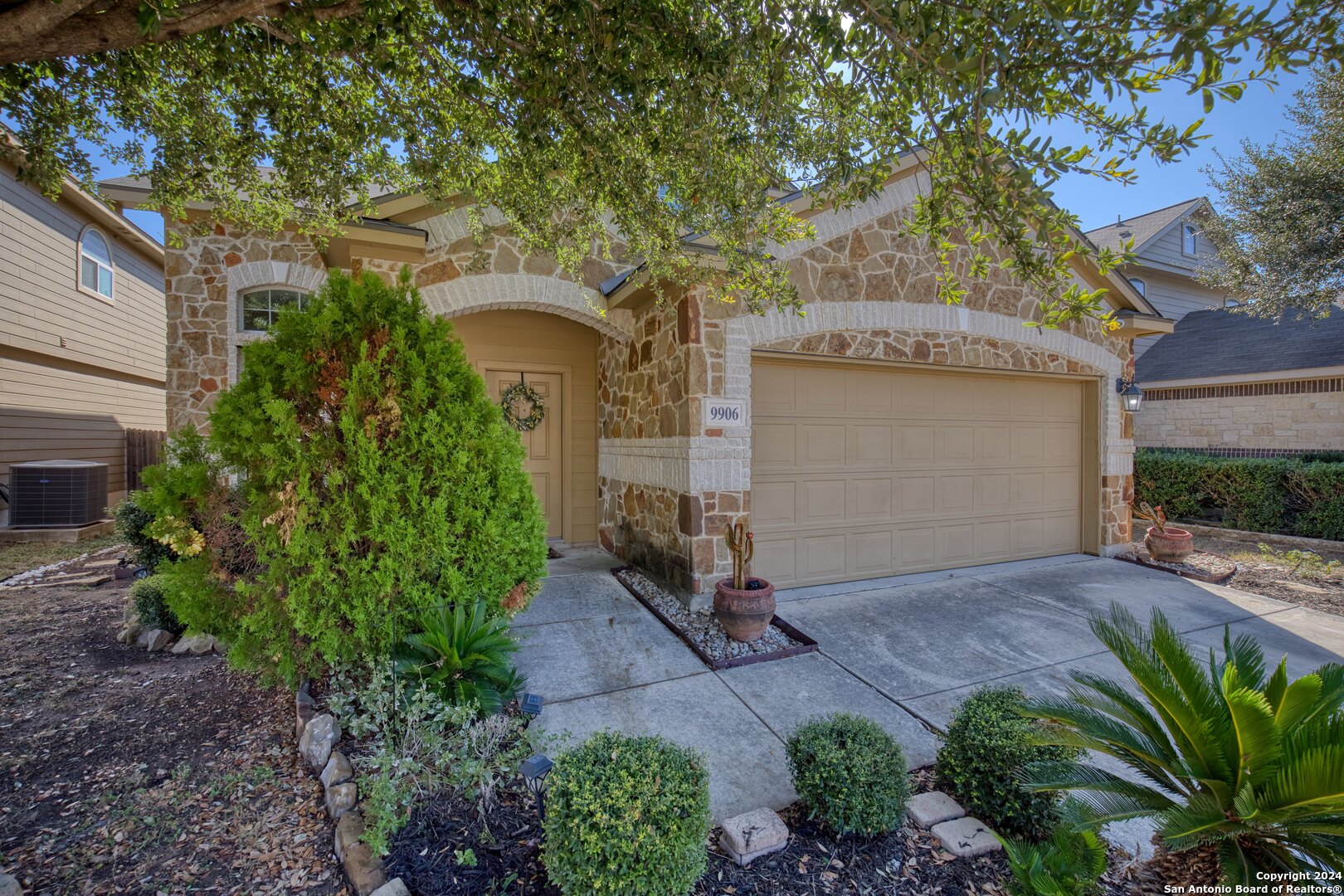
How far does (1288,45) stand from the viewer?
2.10 metres

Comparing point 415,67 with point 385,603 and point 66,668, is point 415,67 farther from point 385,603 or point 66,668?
point 66,668

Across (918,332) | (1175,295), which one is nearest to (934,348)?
(918,332)

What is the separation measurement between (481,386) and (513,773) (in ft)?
6.54

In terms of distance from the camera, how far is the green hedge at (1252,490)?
8422 mm

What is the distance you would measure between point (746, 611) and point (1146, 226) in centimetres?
1732

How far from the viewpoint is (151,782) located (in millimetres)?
2729

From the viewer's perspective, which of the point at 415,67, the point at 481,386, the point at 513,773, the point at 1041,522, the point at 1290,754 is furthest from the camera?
the point at 1041,522

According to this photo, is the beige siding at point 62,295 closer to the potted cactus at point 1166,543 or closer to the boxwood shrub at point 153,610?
the boxwood shrub at point 153,610

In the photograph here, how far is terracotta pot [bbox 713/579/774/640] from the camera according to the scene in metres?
4.44

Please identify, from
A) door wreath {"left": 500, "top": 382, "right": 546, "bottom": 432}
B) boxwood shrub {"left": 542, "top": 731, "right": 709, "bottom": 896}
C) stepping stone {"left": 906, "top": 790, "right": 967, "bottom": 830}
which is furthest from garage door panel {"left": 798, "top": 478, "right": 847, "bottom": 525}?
boxwood shrub {"left": 542, "top": 731, "right": 709, "bottom": 896}

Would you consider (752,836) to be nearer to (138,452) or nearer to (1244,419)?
(1244,419)

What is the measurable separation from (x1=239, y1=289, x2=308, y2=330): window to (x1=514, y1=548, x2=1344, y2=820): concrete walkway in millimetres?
3846

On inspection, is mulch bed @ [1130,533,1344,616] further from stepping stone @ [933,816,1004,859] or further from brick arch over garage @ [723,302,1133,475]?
stepping stone @ [933,816,1004,859]

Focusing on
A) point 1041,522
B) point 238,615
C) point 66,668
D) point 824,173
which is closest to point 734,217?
point 824,173
